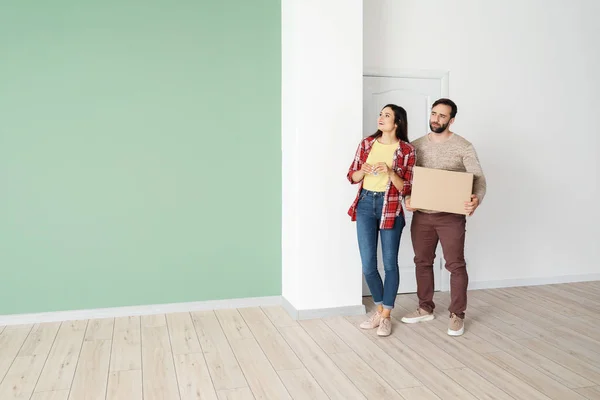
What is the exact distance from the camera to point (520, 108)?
16.5 ft

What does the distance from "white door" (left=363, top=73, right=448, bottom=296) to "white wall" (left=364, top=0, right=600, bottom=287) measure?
0.12 meters

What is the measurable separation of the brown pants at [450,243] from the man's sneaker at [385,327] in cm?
41

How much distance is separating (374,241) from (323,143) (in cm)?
80

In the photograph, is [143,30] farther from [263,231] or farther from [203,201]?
[263,231]

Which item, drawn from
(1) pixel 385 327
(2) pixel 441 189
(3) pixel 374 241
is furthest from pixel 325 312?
(2) pixel 441 189

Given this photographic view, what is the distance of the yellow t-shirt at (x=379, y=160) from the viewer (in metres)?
3.68

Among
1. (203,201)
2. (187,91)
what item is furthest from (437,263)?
(187,91)

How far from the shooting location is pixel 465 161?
3.66 m

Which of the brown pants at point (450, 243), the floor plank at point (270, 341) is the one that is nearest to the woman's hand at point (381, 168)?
the brown pants at point (450, 243)

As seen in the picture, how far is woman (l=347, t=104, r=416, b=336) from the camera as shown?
3.65 metres

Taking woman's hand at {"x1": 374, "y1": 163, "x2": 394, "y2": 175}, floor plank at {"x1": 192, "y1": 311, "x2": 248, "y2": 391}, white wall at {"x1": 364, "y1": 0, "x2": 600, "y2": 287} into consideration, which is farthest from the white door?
floor plank at {"x1": 192, "y1": 311, "x2": 248, "y2": 391}

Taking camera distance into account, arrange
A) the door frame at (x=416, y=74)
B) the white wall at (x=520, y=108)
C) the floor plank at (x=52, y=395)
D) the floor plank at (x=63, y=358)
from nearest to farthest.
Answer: the floor plank at (x=52, y=395) < the floor plank at (x=63, y=358) < the door frame at (x=416, y=74) < the white wall at (x=520, y=108)

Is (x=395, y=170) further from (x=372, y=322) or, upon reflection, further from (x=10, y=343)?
(x=10, y=343)

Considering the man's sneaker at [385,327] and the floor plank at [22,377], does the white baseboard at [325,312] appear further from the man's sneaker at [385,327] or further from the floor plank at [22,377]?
the floor plank at [22,377]
